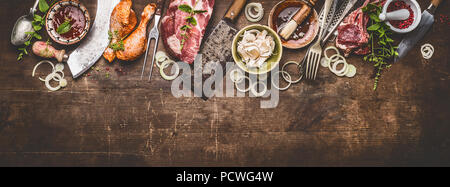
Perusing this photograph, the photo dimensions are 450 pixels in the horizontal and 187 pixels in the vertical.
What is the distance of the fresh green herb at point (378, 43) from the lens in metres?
1.82

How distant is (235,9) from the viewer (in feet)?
6.26

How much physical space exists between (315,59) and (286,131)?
656 mm

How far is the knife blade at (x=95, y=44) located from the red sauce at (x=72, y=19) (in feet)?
0.29

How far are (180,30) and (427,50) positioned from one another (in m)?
2.10

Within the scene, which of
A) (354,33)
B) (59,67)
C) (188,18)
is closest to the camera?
(188,18)

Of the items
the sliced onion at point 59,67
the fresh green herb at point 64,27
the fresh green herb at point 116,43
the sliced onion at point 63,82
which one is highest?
the fresh green herb at point 64,27

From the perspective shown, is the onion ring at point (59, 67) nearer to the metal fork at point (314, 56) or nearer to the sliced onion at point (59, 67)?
the sliced onion at point (59, 67)

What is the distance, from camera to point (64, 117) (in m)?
2.03

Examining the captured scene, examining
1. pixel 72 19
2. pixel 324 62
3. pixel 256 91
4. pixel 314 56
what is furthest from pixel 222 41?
pixel 72 19

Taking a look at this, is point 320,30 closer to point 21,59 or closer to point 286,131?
point 286,131

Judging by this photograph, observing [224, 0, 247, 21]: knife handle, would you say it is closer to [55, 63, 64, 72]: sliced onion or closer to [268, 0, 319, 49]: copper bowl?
[268, 0, 319, 49]: copper bowl

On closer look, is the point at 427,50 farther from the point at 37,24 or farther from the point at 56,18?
the point at 37,24

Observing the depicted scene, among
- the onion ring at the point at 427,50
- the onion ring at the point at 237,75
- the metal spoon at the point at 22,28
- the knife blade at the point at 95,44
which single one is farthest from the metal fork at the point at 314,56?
the metal spoon at the point at 22,28
